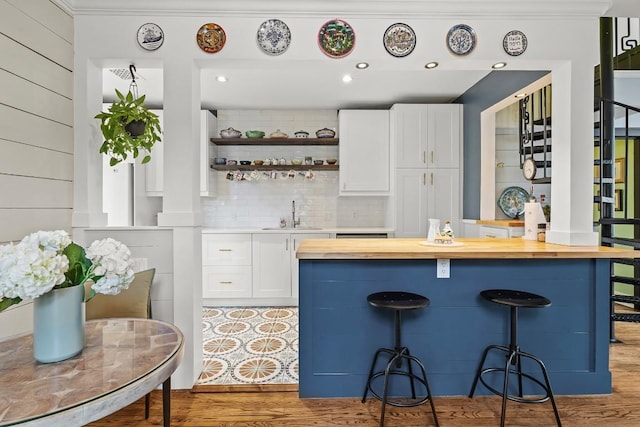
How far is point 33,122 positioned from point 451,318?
2.76 meters

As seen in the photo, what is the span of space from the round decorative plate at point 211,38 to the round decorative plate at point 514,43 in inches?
75.2

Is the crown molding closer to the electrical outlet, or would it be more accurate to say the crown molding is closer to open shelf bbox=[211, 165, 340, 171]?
the electrical outlet

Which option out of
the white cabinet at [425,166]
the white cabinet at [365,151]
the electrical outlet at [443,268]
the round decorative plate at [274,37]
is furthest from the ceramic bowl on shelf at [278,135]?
the electrical outlet at [443,268]

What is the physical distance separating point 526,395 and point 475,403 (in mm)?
372

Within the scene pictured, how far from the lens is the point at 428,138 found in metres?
4.03

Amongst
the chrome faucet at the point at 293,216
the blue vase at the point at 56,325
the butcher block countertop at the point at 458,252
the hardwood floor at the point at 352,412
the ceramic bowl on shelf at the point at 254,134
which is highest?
the ceramic bowl on shelf at the point at 254,134

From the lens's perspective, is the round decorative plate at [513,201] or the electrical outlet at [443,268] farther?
the round decorative plate at [513,201]

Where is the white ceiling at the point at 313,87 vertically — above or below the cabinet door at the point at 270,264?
above

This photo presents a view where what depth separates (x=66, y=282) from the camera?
1110mm

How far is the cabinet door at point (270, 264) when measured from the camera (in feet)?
13.0

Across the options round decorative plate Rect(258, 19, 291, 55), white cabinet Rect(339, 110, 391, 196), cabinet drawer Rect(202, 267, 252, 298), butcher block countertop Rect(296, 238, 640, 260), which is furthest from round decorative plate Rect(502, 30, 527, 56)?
cabinet drawer Rect(202, 267, 252, 298)

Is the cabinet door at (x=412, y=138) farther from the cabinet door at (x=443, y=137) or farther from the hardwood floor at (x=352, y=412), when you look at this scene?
the hardwood floor at (x=352, y=412)

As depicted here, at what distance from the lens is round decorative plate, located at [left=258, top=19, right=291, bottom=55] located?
2.25m

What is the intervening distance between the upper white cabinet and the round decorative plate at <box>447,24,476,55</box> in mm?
1754
